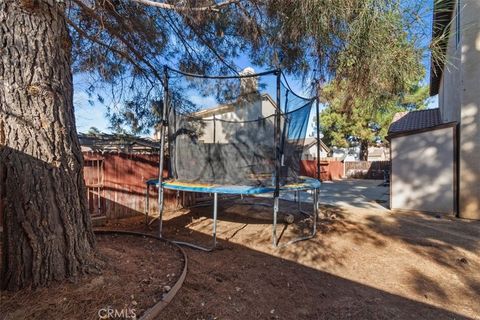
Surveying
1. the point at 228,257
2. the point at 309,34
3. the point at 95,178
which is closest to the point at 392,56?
the point at 309,34

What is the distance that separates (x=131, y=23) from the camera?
132 inches

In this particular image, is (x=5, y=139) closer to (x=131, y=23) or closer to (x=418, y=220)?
(x=131, y=23)

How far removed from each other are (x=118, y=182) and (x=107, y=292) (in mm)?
3392

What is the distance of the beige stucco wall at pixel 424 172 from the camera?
5.48 metres


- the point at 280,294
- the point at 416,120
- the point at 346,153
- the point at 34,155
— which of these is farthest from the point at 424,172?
the point at 346,153

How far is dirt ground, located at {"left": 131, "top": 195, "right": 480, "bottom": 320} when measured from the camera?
1969 mm

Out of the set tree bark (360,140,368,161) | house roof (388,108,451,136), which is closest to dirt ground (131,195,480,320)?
house roof (388,108,451,136)

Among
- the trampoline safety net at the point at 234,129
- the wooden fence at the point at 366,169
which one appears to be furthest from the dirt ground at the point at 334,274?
the wooden fence at the point at 366,169

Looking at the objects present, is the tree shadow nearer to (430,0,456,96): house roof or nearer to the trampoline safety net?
the trampoline safety net

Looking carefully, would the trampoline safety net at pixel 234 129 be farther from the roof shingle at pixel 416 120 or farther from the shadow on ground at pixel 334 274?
the roof shingle at pixel 416 120

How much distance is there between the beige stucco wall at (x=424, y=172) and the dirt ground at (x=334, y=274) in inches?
51.1

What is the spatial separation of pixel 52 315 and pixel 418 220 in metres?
5.78

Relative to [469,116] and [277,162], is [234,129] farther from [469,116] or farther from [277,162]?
→ [469,116]

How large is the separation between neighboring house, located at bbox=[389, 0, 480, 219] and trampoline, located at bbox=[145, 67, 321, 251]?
3.24 meters
